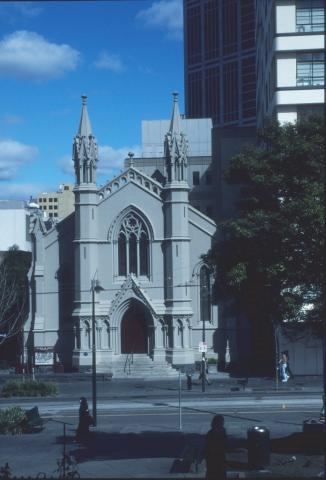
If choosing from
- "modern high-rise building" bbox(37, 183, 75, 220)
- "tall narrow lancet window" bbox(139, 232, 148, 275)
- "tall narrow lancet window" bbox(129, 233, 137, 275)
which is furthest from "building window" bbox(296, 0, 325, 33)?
"modern high-rise building" bbox(37, 183, 75, 220)

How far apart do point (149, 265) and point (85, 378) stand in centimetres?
909

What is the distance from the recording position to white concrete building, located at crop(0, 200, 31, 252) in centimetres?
8925

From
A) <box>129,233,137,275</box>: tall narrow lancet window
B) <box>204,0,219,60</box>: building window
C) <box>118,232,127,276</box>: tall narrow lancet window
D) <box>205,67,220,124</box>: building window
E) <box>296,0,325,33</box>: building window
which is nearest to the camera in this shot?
<box>296,0,325,33</box>: building window

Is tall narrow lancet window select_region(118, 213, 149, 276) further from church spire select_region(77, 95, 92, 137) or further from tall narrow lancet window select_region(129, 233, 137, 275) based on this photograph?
church spire select_region(77, 95, 92, 137)

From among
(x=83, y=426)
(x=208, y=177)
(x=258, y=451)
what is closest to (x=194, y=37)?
(x=208, y=177)

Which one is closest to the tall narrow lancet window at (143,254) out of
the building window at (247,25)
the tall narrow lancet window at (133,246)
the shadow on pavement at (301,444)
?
the tall narrow lancet window at (133,246)

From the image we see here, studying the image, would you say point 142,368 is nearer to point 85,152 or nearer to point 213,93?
point 85,152

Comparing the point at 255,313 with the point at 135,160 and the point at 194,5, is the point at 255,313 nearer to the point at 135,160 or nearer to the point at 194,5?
the point at 135,160

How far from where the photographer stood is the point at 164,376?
57312 millimetres

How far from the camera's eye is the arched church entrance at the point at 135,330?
198 ft

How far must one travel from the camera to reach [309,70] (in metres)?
50.8

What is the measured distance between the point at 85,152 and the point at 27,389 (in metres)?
18.7

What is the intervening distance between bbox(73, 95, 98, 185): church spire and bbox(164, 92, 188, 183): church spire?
16.6 ft

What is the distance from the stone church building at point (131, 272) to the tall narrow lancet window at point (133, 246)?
69 millimetres
